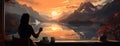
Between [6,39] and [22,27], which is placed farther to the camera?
[6,39]

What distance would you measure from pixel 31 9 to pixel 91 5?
1492 mm

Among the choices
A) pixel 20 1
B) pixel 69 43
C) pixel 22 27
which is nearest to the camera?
pixel 22 27

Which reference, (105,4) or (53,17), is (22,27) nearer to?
(53,17)

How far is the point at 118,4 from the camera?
8000mm

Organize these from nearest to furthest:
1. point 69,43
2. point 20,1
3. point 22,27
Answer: point 22,27 → point 69,43 → point 20,1

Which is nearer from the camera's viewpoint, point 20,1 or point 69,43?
point 69,43

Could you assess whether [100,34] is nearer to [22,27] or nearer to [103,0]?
[103,0]

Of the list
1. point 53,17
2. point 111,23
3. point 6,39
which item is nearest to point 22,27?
point 6,39

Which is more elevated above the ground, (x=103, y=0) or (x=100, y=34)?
(x=103, y=0)

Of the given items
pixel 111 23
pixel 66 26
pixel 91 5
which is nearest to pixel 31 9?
pixel 66 26

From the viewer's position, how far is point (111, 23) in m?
7.96

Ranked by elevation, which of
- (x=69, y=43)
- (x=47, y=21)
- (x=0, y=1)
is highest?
(x=0, y=1)

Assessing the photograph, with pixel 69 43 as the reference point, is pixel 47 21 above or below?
above

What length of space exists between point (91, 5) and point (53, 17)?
3.25 feet
